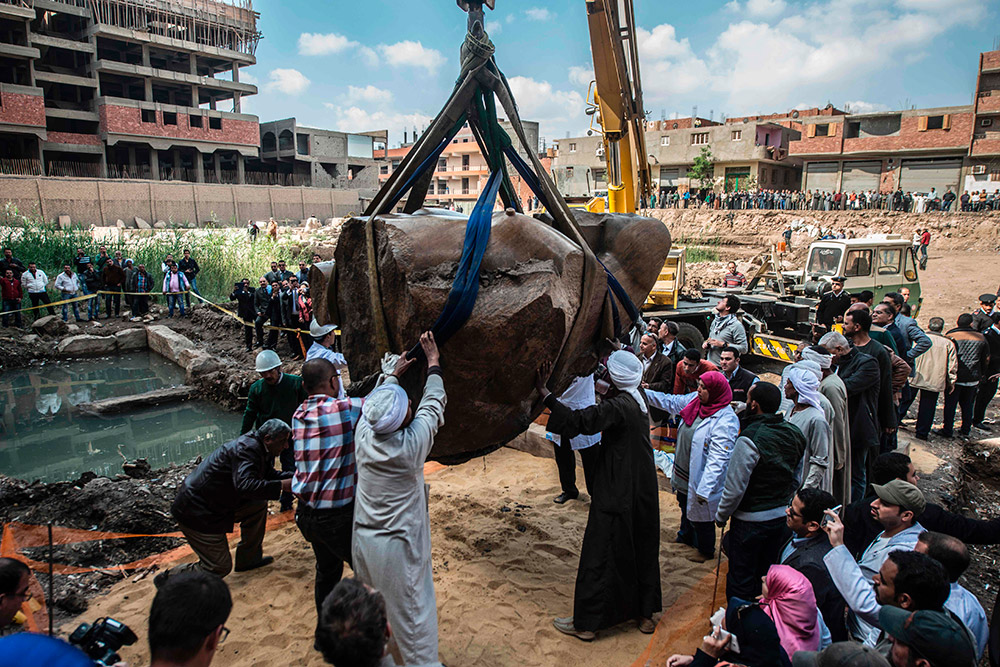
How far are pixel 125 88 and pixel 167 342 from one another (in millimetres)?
27842

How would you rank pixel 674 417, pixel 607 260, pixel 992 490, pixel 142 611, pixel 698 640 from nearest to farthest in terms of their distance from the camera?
1. pixel 607 260
2. pixel 698 640
3. pixel 142 611
4. pixel 674 417
5. pixel 992 490

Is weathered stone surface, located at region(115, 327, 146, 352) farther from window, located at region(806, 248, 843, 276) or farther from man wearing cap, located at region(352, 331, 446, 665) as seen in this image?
window, located at region(806, 248, 843, 276)

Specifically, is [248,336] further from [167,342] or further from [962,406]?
[962,406]

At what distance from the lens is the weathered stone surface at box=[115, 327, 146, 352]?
43.1 feet

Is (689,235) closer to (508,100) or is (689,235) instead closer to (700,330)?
(700,330)

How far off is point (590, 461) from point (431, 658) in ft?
5.38

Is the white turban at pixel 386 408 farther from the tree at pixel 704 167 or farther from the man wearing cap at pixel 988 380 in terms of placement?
the tree at pixel 704 167

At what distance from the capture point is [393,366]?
2.58 metres

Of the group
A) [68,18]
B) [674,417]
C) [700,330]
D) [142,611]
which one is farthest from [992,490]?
[68,18]

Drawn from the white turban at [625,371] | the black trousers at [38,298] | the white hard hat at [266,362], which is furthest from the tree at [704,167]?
the white turban at [625,371]

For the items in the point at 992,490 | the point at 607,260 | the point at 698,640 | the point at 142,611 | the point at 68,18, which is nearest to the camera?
the point at 607,260

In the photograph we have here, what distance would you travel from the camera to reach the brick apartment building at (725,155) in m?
34.5

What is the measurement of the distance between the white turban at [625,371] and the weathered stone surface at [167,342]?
1067 centimetres

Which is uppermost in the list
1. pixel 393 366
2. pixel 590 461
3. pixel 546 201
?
pixel 546 201
